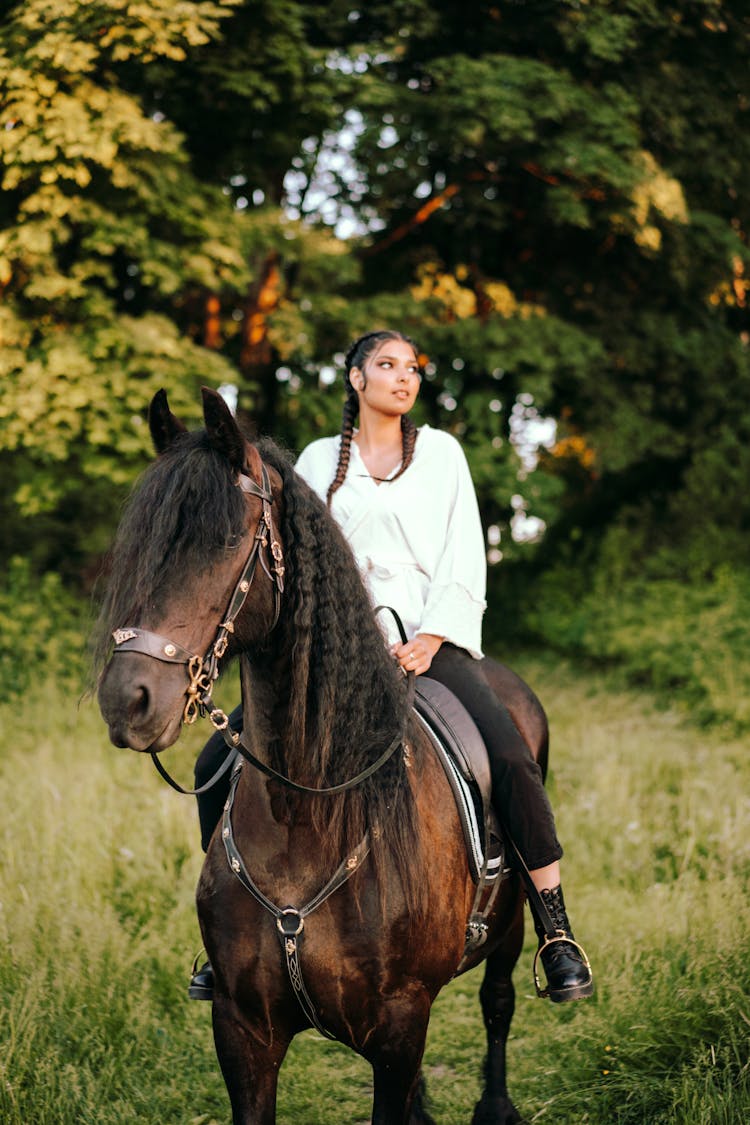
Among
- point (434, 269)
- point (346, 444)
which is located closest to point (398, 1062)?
point (346, 444)

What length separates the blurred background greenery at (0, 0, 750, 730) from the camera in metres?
7.85

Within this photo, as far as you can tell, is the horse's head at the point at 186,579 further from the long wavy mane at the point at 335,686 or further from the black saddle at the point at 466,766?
the black saddle at the point at 466,766

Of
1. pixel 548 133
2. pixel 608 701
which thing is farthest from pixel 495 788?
pixel 548 133

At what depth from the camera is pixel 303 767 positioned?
2.51m

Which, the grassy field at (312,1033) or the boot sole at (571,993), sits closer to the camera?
the boot sole at (571,993)

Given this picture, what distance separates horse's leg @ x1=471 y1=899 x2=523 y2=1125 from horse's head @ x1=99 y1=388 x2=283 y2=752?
7.35ft

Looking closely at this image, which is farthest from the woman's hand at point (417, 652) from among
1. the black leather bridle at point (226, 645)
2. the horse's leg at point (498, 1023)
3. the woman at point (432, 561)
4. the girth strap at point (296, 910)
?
the horse's leg at point (498, 1023)

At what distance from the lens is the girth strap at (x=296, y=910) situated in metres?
2.53

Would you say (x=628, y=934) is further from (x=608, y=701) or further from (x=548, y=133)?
(x=548, y=133)

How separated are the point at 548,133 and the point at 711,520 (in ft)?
17.4

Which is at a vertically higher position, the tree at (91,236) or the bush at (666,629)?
the tree at (91,236)

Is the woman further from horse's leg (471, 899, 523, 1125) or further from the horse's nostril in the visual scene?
the horse's nostril

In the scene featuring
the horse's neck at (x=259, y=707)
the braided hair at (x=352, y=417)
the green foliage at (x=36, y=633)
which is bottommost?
the green foliage at (x=36, y=633)

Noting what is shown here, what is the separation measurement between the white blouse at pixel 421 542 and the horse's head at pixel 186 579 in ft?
2.85
